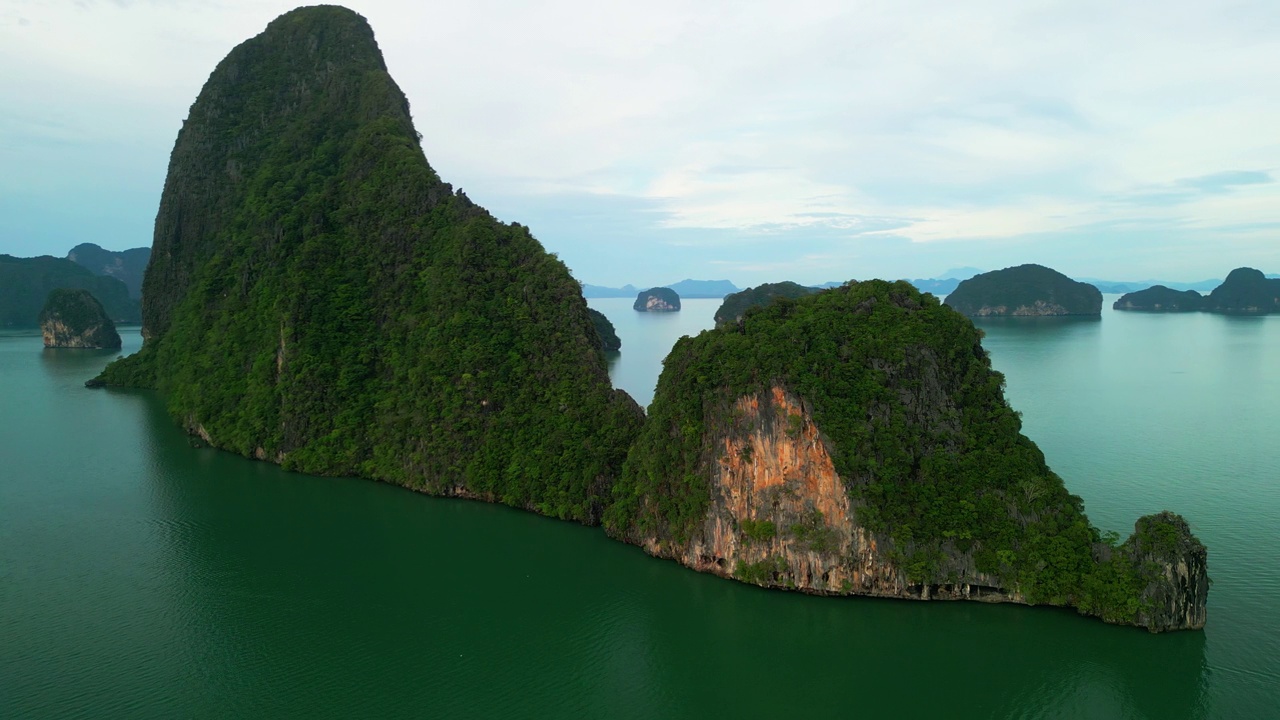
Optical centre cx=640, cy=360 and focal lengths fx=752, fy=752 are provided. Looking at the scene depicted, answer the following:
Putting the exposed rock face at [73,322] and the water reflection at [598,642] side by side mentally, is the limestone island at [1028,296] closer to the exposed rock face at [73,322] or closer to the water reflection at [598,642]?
the water reflection at [598,642]

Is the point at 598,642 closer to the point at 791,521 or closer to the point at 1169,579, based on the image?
the point at 791,521

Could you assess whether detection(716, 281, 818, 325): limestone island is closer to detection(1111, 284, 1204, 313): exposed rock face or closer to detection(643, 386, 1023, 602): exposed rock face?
detection(643, 386, 1023, 602): exposed rock face

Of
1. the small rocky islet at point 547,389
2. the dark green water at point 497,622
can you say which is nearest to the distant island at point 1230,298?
the dark green water at point 497,622

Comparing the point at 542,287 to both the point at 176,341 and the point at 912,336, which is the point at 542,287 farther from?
the point at 176,341

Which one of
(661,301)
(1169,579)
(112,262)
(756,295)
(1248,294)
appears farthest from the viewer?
(661,301)

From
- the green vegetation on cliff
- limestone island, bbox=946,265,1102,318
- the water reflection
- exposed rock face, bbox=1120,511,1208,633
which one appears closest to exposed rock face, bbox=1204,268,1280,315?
limestone island, bbox=946,265,1102,318

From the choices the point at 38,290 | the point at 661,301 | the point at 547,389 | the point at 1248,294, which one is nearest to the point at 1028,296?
the point at 1248,294
